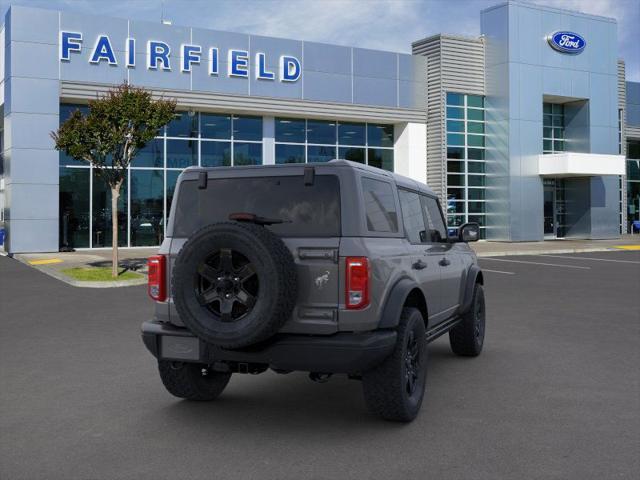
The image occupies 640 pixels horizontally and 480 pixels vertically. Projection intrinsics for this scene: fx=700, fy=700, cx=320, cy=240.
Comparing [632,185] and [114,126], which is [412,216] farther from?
[632,185]

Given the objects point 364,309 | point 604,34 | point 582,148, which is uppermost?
point 604,34

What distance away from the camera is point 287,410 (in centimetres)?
546

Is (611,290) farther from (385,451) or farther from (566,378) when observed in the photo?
(385,451)

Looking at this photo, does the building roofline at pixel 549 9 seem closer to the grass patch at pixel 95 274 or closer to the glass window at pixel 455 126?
the glass window at pixel 455 126

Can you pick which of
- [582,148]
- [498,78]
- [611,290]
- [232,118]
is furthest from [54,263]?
[582,148]

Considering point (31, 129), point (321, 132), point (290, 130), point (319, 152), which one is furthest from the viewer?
point (321, 132)

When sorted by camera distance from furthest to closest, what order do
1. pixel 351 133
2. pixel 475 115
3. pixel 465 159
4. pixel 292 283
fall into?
1. pixel 475 115
2. pixel 465 159
3. pixel 351 133
4. pixel 292 283

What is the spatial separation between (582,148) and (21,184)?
2530 centimetres

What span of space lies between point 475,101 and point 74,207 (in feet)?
59.9

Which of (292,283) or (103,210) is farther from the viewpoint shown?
(103,210)

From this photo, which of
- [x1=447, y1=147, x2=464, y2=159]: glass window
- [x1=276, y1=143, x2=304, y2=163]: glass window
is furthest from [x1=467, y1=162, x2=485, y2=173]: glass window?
[x1=276, y1=143, x2=304, y2=163]: glass window

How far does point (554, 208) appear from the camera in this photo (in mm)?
34656

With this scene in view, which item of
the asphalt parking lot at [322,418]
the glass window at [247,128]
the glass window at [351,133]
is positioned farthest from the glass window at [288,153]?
the asphalt parking lot at [322,418]

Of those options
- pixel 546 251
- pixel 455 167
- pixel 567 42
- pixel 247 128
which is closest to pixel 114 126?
pixel 247 128
